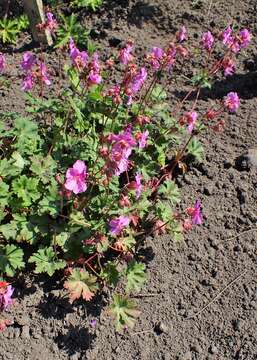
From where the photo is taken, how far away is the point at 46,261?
3379mm

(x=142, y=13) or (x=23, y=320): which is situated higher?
(x=142, y=13)

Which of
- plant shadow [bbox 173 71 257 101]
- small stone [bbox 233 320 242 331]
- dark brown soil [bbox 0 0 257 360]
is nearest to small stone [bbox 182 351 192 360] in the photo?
dark brown soil [bbox 0 0 257 360]

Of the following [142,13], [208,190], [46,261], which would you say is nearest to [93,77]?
[46,261]

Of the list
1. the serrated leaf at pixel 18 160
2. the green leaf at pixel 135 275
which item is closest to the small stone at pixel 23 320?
the green leaf at pixel 135 275

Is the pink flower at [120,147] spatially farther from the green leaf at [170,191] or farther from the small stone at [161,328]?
the small stone at [161,328]

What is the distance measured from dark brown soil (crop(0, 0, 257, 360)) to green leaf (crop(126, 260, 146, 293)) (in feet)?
0.73

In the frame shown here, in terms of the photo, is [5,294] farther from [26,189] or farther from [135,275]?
[135,275]

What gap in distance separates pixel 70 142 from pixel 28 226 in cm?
64

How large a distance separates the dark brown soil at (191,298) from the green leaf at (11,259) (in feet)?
0.83

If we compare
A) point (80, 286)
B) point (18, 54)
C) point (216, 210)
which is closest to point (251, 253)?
point (216, 210)

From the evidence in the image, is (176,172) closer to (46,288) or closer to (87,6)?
(46,288)

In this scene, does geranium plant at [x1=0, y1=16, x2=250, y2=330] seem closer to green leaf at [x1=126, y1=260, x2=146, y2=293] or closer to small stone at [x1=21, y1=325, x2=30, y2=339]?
green leaf at [x1=126, y1=260, x2=146, y2=293]

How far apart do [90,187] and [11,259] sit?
654 mm

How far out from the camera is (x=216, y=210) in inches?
157
